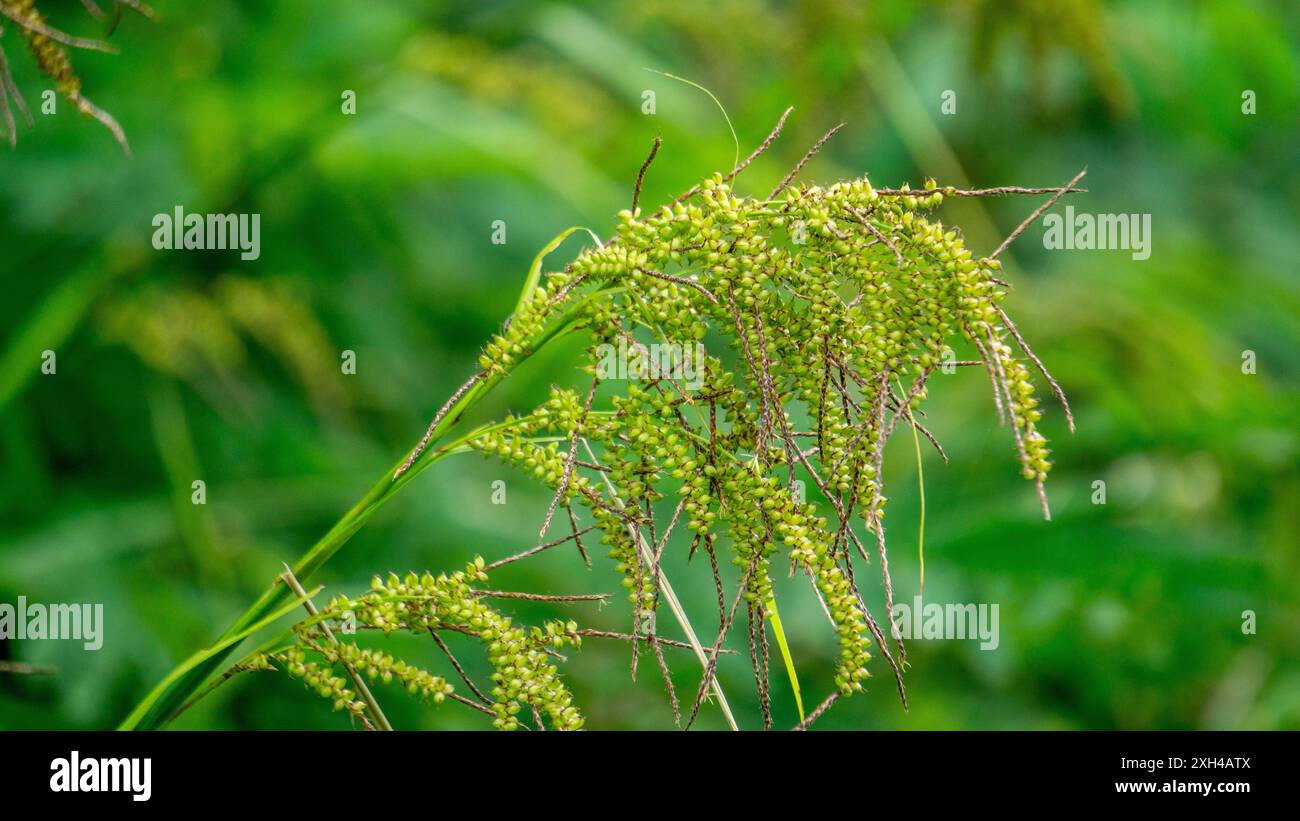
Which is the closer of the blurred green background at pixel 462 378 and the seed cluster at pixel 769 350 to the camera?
the seed cluster at pixel 769 350

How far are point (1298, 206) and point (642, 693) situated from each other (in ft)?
23.5

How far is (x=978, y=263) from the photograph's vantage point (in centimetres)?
111

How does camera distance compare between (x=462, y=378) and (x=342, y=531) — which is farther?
(x=462, y=378)

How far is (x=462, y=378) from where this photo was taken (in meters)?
4.62

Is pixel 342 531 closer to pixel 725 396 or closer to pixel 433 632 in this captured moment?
pixel 433 632

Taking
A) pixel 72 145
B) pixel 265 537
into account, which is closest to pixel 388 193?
pixel 72 145

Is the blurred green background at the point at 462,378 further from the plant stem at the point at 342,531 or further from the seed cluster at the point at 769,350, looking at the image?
the seed cluster at the point at 769,350

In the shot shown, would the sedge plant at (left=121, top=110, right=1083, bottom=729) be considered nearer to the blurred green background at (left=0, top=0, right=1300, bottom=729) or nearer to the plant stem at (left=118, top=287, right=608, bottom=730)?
the plant stem at (left=118, top=287, right=608, bottom=730)

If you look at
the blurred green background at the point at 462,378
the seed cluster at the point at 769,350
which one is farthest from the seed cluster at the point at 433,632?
the blurred green background at the point at 462,378

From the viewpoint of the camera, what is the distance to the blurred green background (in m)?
3.18

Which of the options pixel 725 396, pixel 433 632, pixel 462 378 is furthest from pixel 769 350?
pixel 462 378

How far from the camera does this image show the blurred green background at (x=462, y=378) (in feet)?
10.4

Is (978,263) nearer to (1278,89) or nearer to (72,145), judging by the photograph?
(72,145)
